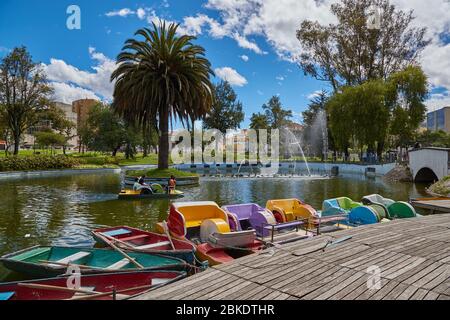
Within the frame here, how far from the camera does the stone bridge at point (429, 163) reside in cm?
2908

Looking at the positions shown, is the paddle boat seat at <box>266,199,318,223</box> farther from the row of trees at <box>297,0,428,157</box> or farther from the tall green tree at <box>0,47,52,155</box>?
the tall green tree at <box>0,47,52,155</box>

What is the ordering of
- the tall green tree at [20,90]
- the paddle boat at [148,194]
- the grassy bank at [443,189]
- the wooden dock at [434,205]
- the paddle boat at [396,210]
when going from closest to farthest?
the paddle boat at [396,210] → the wooden dock at [434,205] → the paddle boat at [148,194] → the grassy bank at [443,189] → the tall green tree at [20,90]

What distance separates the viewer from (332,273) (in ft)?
19.8

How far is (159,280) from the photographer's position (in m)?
7.20

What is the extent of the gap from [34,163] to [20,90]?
773 inches

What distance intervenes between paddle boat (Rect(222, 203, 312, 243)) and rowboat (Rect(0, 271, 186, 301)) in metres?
3.83

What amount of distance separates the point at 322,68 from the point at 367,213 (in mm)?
48235

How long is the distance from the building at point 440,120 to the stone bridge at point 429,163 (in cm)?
12006

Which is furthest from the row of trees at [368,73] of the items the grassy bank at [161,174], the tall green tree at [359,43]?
the grassy bank at [161,174]

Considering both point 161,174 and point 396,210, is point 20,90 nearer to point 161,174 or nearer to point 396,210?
point 161,174

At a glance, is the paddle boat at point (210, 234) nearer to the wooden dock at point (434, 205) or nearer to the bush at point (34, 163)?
the wooden dock at point (434, 205)

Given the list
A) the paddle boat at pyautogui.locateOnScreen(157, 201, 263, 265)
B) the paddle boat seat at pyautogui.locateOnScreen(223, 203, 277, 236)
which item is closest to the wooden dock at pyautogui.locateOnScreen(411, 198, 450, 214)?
the paddle boat seat at pyautogui.locateOnScreen(223, 203, 277, 236)
